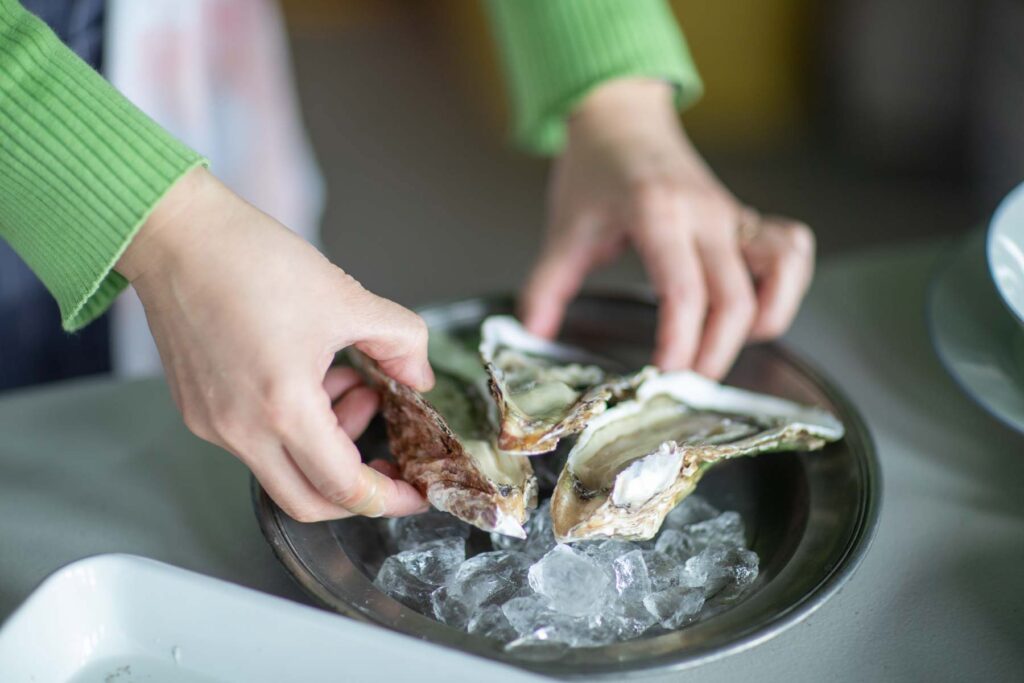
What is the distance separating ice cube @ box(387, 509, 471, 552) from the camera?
0.57 meters

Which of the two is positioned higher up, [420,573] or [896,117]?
[896,117]

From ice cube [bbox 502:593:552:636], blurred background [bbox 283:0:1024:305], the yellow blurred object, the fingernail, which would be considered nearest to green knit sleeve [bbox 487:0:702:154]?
the fingernail

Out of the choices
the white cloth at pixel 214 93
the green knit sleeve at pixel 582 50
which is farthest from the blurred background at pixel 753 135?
the green knit sleeve at pixel 582 50

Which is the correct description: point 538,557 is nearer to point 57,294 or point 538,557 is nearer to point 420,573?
point 420,573

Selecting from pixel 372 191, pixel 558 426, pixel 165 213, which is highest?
pixel 165 213

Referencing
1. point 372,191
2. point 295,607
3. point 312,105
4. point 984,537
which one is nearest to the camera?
point 295,607

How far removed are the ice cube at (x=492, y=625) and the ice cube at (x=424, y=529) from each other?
6cm

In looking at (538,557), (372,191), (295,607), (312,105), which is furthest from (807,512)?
(312,105)

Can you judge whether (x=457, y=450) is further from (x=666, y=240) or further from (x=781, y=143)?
(x=781, y=143)

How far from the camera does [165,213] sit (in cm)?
50

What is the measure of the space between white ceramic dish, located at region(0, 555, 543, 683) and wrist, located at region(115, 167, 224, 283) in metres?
0.15

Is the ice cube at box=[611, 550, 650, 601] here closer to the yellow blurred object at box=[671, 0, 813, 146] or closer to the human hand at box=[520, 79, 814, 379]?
the human hand at box=[520, 79, 814, 379]

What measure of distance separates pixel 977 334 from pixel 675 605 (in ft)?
1.16

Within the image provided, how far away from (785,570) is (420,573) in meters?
0.19
